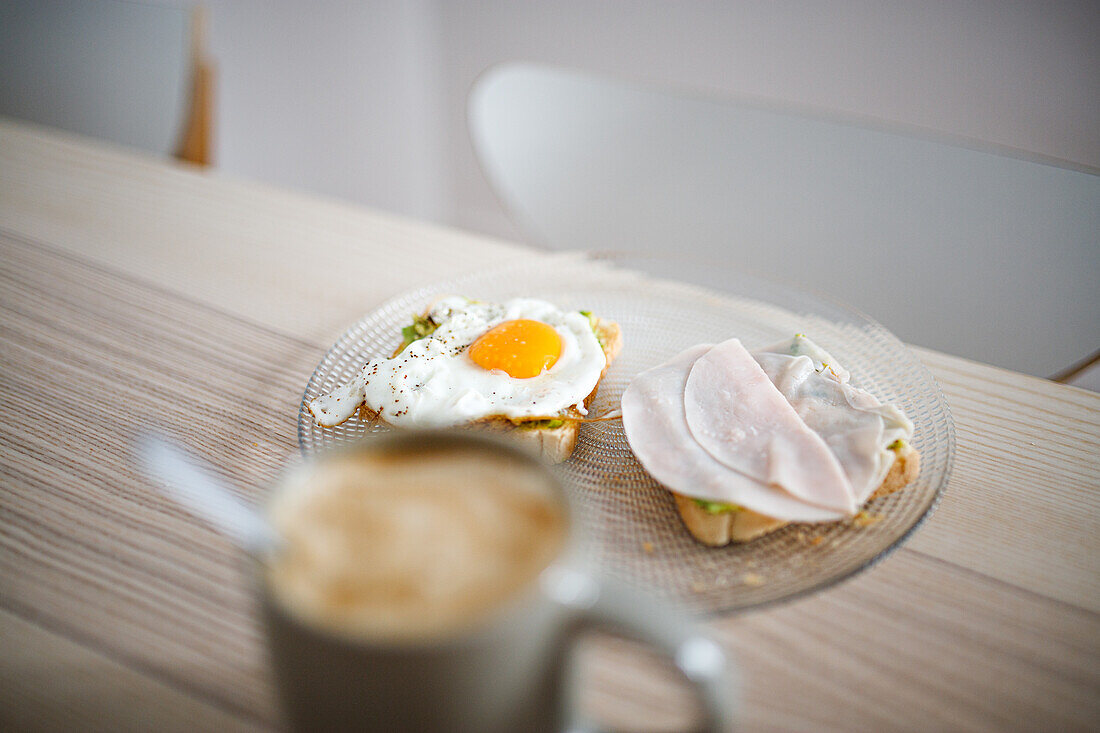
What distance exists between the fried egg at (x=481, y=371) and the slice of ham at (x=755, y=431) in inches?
8.3

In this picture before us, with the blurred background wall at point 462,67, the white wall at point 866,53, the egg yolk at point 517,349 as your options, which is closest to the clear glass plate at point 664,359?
the egg yolk at point 517,349

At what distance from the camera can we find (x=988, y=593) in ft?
2.97

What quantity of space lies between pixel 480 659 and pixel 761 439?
620 millimetres

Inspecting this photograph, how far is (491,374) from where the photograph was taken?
49.0 inches

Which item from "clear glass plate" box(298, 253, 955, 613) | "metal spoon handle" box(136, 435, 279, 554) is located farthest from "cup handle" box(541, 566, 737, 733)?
"metal spoon handle" box(136, 435, 279, 554)

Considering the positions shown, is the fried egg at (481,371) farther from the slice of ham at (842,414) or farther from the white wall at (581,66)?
the white wall at (581,66)

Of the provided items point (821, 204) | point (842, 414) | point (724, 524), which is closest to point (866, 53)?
point (821, 204)

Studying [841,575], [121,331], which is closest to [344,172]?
[121,331]

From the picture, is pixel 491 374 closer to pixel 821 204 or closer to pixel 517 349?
pixel 517 349

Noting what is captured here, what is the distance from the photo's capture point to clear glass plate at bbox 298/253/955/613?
90 centimetres

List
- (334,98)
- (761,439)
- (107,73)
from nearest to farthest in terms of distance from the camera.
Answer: (761,439)
(107,73)
(334,98)

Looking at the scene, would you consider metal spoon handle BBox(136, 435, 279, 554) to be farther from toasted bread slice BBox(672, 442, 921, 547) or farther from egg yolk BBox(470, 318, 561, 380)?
toasted bread slice BBox(672, 442, 921, 547)

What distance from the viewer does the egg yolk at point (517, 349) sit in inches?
49.4

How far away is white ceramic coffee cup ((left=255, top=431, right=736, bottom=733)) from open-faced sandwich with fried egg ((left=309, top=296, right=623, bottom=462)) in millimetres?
569
